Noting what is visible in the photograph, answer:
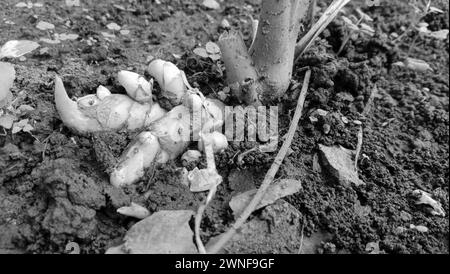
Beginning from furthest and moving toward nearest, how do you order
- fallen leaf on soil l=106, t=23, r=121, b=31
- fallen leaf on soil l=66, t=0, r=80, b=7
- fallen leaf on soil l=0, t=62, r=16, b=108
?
fallen leaf on soil l=66, t=0, r=80, b=7, fallen leaf on soil l=106, t=23, r=121, b=31, fallen leaf on soil l=0, t=62, r=16, b=108

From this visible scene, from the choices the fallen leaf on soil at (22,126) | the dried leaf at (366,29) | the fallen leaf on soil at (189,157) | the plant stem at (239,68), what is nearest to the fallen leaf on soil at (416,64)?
the dried leaf at (366,29)

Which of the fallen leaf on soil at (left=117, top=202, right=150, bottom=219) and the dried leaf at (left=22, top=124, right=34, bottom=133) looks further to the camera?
the dried leaf at (left=22, top=124, right=34, bottom=133)

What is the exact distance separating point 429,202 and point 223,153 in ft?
2.58

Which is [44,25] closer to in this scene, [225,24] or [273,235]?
[225,24]

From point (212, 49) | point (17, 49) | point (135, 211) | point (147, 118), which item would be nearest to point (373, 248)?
point (135, 211)

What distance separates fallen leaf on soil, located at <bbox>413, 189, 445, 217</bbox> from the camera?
1681 millimetres

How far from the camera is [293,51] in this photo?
187cm

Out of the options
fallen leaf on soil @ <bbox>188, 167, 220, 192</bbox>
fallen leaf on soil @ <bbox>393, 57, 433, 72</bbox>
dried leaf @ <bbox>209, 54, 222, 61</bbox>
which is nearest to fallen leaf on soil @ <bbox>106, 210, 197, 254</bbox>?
fallen leaf on soil @ <bbox>188, 167, 220, 192</bbox>

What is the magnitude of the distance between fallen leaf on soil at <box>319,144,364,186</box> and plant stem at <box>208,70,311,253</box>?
0.47ft

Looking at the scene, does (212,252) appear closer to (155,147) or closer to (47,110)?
(155,147)

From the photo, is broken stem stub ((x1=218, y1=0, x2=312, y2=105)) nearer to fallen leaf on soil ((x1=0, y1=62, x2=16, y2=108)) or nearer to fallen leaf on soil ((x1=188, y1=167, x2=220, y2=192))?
fallen leaf on soil ((x1=188, y1=167, x2=220, y2=192))

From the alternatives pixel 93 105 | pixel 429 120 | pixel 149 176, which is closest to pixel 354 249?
pixel 149 176

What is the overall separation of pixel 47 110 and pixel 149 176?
49 cm

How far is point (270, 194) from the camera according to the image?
5.13 feet
